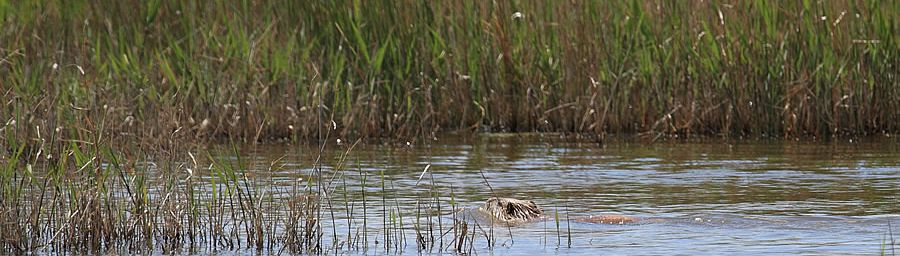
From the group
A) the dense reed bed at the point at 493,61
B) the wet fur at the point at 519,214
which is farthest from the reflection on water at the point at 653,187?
the dense reed bed at the point at 493,61

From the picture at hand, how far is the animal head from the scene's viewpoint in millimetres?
8328

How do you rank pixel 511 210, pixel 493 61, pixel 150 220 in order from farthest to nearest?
pixel 493 61 → pixel 511 210 → pixel 150 220

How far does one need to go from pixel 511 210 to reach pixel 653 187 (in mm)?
1805

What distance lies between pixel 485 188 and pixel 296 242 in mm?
2822

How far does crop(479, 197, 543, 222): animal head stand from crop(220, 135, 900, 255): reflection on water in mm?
88

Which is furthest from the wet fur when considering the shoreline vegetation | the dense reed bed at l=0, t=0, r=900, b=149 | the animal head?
the dense reed bed at l=0, t=0, r=900, b=149

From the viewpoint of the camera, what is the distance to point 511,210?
8.37 meters

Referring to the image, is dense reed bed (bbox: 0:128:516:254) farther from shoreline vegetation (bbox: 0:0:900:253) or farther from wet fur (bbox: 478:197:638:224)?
shoreline vegetation (bbox: 0:0:900:253)

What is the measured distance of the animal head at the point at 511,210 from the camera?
8.33m

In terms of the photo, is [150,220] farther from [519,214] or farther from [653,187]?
[653,187]

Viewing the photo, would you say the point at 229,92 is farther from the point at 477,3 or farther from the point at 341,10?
the point at 477,3

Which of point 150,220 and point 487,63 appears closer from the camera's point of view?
point 150,220

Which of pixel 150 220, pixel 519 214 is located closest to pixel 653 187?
pixel 519 214

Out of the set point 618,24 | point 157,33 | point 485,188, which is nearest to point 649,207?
point 485,188
